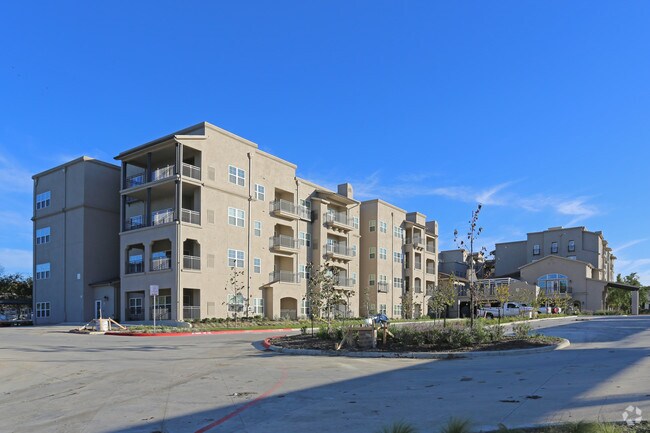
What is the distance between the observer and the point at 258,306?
1890 inches

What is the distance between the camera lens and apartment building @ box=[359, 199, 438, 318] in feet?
214

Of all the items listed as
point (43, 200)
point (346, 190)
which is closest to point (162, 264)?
point (43, 200)

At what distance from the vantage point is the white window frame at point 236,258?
4547 cm

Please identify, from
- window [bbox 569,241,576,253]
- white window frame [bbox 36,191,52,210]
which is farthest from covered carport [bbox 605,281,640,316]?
white window frame [bbox 36,191,52,210]

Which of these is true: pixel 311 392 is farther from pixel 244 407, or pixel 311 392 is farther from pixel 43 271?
pixel 43 271

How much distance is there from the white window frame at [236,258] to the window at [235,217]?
96.3 inches

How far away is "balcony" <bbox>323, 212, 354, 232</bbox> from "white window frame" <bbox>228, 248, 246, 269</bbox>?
13579 mm

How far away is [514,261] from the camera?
98.7 m

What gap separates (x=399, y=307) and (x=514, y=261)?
39.3m

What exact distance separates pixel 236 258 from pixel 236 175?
7.53 meters

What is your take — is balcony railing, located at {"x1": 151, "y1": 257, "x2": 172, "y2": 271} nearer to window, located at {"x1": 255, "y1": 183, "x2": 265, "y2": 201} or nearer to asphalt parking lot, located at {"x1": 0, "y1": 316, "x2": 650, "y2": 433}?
window, located at {"x1": 255, "y1": 183, "x2": 265, "y2": 201}

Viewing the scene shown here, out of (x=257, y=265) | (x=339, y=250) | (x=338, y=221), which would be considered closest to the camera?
(x=257, y=265)

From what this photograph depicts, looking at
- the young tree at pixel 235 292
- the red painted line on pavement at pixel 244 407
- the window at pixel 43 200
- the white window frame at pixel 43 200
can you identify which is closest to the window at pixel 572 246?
the young tree at pixel 235 292

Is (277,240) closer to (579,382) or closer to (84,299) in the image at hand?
(84,299)
